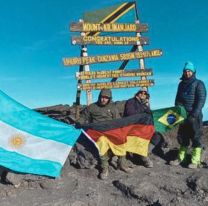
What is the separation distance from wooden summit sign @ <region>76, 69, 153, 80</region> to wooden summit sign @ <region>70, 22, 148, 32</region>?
1606 mm

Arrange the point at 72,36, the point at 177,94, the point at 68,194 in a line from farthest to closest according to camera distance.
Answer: the point at 72,36 < the point at 177,94 < the point at 68,194

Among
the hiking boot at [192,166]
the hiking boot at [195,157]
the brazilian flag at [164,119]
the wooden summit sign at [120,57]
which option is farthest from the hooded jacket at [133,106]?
the wooden summit sign at [120,57]

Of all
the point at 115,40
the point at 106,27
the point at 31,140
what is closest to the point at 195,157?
the point at 31,140

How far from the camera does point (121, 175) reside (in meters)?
10.9

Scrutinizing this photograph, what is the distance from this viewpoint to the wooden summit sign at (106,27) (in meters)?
16.4

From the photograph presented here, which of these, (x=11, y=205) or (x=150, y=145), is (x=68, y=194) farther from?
(x=150, y=145)

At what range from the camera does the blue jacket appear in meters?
10.6

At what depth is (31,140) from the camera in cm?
1077

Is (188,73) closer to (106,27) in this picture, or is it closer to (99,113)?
(99,113)

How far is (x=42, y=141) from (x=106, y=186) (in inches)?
74.7

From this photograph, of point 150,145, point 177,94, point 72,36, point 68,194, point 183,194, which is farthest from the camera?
point 72,36

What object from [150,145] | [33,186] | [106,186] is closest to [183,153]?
[150,145]

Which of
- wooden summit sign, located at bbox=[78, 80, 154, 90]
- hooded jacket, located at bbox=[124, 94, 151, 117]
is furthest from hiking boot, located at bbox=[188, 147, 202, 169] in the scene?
wooden summit sign, located at bbox=[78, 80, 154, 90]

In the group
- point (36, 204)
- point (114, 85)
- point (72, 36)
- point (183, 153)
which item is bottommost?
point (36, 204)
